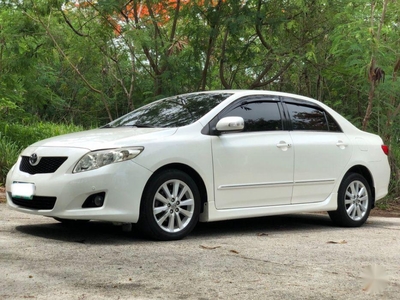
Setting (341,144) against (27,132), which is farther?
(27,132)

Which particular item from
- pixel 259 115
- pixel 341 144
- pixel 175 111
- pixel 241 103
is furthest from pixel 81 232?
pixel 341 144

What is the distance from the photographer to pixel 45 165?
20.9ft

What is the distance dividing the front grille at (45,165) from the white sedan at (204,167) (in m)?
0.01

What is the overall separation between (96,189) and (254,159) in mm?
2020

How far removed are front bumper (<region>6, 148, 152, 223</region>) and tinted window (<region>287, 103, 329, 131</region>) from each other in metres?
2.52

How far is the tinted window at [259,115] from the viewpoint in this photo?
7.36m

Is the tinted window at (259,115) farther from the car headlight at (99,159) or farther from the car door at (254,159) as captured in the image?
the car headlight at (99,159)

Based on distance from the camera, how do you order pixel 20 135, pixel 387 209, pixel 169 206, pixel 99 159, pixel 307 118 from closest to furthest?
pixel 99 159 → pixel 169 206 → pixel 307 118 → pixel 387 209 → pixel 20 135

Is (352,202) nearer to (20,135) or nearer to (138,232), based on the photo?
(138,232)

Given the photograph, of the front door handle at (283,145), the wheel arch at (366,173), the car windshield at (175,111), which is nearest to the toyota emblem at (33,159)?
the car windshield at (175,111)

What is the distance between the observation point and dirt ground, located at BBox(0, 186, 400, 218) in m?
11.1

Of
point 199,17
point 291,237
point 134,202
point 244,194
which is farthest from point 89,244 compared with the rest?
point 199,17

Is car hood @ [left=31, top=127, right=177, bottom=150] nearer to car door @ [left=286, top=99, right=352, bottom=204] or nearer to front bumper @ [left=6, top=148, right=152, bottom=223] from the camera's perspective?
front bumper @ [left=6, top=148, right=152, bottom=223]

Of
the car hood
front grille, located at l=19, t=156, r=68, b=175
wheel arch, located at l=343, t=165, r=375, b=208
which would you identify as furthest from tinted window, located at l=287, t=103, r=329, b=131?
front grille, located at l=19, t=156, r=68, b=175
